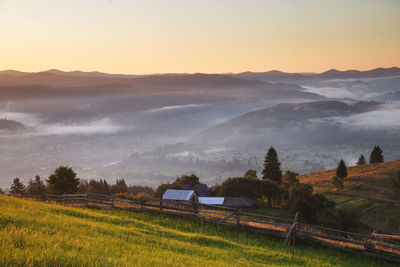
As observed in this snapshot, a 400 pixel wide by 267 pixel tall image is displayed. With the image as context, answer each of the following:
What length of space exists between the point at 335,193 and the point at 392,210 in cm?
1789

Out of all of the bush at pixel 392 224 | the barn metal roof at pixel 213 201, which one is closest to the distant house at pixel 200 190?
the barn metal roof at pixel 213 201

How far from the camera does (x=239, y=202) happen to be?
78000mm

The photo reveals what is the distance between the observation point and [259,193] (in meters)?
85.6

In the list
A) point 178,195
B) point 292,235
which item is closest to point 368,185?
point 178,195

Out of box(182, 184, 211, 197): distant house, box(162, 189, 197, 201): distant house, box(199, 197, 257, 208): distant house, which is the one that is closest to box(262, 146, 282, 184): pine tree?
box(182, 184, 211, 197): distant house

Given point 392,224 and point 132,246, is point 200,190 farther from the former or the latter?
point 132,246

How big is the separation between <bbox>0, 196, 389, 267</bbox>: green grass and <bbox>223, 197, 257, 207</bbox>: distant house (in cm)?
5419

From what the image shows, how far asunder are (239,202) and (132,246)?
67.6m

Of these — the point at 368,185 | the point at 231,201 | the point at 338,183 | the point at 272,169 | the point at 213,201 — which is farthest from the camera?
the point at 272,169

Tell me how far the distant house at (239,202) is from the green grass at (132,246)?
5419 cm

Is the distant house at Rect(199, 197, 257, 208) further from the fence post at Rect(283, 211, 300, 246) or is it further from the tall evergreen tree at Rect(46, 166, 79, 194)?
the fence post at Rect(283, 211, 300, 246)

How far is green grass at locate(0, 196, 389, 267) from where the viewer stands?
8312 mm

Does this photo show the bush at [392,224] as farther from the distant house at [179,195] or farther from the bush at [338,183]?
the distant house at [179,195]

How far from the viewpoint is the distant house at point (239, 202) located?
7700 cm
